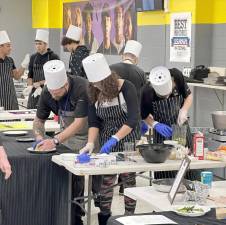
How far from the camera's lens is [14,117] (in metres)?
5.66

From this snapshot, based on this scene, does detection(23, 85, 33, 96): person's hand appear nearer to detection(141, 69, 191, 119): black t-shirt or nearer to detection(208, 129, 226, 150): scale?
detection(208, 129, 226, 150): scale

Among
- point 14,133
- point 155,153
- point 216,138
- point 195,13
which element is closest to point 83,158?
point 155,153

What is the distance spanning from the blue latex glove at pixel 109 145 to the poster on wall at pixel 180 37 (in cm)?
367

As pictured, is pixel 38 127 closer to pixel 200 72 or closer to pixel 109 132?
pixel 109 132

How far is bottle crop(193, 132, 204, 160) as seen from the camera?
3750 mm

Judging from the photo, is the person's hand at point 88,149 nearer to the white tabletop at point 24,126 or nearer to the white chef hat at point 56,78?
the white chef hat at point 56,78

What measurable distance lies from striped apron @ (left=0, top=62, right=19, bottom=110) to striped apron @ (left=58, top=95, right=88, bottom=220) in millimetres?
2248

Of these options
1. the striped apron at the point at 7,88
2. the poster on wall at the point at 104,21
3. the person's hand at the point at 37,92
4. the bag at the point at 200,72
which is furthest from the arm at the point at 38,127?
the poster on wall at the point at 104,21

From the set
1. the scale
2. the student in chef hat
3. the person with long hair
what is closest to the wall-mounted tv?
the student in chef hat

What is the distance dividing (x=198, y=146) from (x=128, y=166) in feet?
1.66

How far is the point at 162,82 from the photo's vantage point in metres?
3.97

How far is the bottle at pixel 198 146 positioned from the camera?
3.75m

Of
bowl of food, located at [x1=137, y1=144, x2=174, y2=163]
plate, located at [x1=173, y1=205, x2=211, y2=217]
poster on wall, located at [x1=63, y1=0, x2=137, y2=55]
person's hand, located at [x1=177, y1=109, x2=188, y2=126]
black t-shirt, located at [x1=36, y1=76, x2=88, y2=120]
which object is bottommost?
plate, located at [x1=173, y1=205, x2=211, y2=217]

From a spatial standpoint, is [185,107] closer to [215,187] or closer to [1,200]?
[215,187]
